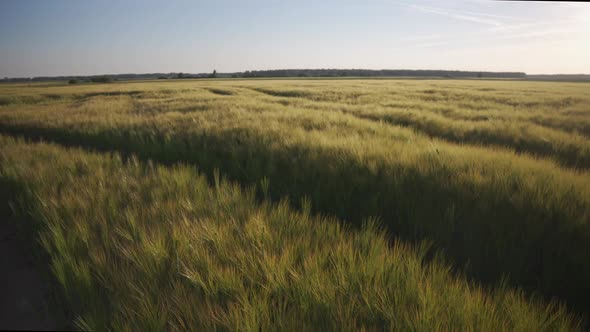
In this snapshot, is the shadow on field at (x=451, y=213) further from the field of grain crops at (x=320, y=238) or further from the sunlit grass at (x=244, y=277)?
the sunlit grass at (x=244, y=277)

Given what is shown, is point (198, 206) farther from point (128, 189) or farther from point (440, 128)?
point (440, 128)

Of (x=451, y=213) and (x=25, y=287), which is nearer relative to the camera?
(x=25, y=287)

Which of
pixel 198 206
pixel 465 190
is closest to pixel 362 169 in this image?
pixel 465 190

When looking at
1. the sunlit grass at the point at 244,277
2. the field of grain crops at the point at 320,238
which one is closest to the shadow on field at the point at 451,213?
the field of grain crops at the point at 320,238

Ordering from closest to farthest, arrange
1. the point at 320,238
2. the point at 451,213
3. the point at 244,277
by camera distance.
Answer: the point at 244,277 → the point at 320,238 → the point at 451,213

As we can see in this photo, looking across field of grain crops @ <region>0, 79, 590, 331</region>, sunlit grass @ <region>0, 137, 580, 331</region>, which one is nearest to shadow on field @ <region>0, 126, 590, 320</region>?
field of grain crops @ <region>0, 79, 590, 331</region>

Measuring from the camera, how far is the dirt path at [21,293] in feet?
3.69

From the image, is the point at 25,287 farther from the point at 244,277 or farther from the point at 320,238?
the point at 320,238

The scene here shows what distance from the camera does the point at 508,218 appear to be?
1683 mm

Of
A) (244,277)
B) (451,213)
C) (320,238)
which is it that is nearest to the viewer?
(244,277)

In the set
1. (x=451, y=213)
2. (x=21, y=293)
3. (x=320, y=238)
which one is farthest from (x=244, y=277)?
(x=451, y=213)

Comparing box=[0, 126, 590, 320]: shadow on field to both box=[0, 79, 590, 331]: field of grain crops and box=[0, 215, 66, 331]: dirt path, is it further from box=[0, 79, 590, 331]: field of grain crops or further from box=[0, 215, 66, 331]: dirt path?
box=[0, 215, 66, 331]: dirt path

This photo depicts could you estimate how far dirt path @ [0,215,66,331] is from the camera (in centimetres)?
112

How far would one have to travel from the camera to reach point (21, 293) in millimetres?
1330
